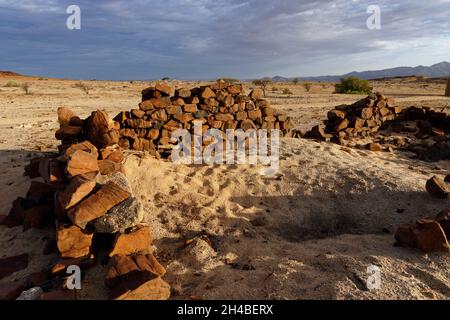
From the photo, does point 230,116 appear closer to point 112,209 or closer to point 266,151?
point 266,151

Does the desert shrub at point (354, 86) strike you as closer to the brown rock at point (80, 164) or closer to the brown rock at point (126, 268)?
the brown rock at point (80, 164)

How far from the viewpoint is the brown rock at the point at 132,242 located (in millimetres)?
3700

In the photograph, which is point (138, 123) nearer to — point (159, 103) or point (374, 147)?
point (159, 103)

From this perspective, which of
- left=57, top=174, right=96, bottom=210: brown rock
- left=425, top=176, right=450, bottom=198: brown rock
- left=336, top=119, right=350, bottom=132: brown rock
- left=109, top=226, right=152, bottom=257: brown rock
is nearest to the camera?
left=109, top=226, right=152, bottom=257: brown rock

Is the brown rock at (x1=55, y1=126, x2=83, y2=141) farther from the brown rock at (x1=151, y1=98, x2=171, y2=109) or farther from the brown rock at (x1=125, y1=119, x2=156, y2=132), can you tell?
the brown rock at (x1=151, y1=98, x2=171, y2=109)

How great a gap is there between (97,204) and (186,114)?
12.9 feet

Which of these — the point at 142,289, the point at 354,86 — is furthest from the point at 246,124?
the point at 354,86

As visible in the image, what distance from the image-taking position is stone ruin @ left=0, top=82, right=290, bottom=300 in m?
3.37

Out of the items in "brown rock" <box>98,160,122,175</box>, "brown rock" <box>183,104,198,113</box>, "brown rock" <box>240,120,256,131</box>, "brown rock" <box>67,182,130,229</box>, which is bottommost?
"brown rock" <box>67,182,130,229</box>

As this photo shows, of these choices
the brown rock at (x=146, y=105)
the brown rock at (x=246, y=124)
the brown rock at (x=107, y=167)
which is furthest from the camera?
the brown rock at (x=246, y=124)

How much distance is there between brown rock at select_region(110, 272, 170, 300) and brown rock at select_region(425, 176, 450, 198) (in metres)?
4.56

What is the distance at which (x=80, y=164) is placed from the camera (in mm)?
4766

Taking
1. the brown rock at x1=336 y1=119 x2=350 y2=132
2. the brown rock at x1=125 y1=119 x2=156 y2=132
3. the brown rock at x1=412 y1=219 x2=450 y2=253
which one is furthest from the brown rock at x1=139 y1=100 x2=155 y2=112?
the brown rock at x1=412 y1=219 x2=450 y2=253

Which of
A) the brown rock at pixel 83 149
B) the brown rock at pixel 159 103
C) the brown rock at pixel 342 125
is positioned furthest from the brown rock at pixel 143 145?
the brown rock at pixel 342 125
